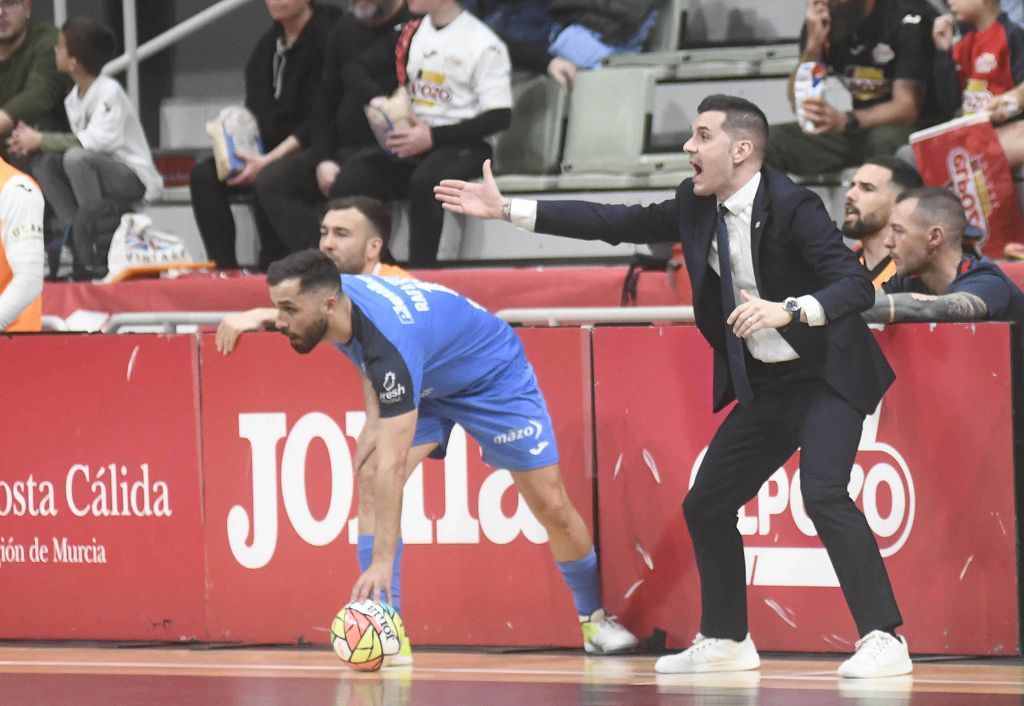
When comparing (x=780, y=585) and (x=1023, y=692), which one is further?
(x=780, y=585)

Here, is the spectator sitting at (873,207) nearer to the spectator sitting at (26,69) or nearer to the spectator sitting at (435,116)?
the spectator sitting at (435,116)

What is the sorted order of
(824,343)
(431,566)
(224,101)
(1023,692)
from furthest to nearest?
(224,101), (431,566), (824,343), (1023,692)

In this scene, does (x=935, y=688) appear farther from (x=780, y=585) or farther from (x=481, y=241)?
(x=481, y=241)

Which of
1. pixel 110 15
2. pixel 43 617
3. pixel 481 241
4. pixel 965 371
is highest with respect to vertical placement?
pixel 110 15

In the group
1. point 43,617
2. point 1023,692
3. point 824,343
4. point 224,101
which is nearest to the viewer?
point 1023,692

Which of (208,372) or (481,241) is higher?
(481,241)

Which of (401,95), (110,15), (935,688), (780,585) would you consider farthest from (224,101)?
(935,688)

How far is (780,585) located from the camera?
757 cm

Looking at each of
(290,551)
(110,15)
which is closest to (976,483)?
(290,551)

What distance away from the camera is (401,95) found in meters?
10.9

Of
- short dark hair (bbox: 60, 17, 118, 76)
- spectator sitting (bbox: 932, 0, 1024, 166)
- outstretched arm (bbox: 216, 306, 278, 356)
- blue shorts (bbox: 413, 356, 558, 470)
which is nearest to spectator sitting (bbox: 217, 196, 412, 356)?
outstretched arm (bbox: 216, 306, 278, 356)

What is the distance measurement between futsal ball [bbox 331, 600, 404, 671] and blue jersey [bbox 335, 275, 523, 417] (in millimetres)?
825

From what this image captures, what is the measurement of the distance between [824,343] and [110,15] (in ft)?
33.2

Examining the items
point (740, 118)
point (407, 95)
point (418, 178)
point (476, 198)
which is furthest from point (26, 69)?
point (740, 118)
